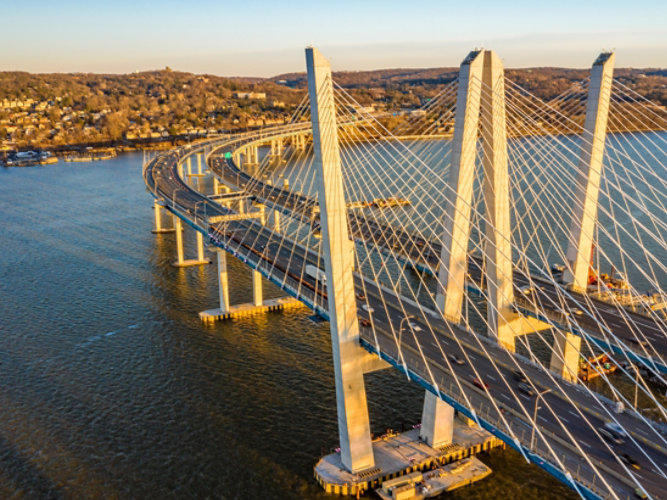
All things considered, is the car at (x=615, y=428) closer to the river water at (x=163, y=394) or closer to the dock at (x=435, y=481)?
the river water at (x=163, y=394)

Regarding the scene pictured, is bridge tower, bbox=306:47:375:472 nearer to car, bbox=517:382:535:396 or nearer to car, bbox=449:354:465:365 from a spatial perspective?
car, bbox=449:354:465:365

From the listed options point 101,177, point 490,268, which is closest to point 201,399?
point 490,268

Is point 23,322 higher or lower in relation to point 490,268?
lower

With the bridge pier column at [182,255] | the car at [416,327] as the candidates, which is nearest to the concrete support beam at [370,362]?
the car at [416,327]

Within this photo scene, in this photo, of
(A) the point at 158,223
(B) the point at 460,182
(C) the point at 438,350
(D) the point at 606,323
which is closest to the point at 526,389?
(C) the point at 438,350

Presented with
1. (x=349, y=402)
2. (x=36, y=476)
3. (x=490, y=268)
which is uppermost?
(x=490, y=268)

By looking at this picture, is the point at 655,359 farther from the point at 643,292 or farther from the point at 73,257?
the point at 73,257
